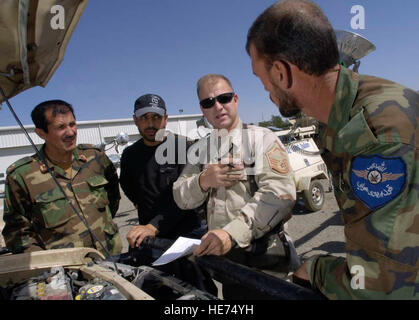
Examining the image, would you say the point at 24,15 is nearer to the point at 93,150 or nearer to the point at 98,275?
the point at 98,275

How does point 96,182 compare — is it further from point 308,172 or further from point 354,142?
point 308,172

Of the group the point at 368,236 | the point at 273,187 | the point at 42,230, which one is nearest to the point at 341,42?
the point at 273,187

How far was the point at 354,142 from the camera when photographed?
0.83 meters

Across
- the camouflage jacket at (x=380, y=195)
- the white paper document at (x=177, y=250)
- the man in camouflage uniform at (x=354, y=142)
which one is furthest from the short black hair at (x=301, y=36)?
the white paper document at (x=177, y=250)

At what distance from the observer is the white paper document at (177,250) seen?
56.6 inches

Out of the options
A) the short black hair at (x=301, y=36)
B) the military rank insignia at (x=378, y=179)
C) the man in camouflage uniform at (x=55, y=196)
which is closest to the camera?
the military rank insignia at (x=378, y=179)

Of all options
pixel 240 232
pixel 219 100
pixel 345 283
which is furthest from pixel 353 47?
pixel 345 283

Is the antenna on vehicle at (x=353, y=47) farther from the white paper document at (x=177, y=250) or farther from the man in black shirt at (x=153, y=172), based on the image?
the white paper document at (x=177, y=250)

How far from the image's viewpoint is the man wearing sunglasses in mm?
1445

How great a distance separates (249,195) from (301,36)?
940mm

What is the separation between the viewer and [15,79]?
4.82 ft

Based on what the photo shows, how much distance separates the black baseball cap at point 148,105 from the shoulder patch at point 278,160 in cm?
141

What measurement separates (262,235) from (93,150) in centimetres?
212
